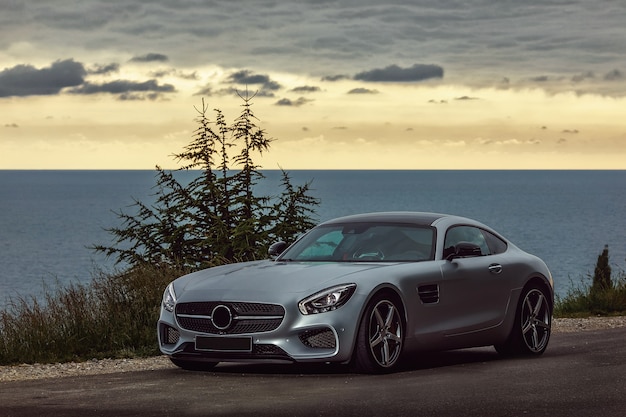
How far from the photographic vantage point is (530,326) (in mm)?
13211

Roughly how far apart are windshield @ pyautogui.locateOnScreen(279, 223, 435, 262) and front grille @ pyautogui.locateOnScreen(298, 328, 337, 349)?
1.30 meters

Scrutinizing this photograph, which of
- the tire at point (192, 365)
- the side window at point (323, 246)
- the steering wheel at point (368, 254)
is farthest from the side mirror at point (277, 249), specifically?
the tire at point (192, 365)

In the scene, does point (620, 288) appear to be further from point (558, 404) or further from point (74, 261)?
point (74, 261)

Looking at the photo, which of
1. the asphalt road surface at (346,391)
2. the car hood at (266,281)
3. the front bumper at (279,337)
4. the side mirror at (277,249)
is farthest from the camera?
the side mirror at (277,249)

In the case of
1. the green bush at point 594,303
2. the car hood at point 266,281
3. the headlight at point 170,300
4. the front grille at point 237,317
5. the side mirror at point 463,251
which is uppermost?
the side mirror at point 463,251

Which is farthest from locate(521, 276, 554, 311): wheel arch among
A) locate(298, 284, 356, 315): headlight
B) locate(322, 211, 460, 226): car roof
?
locate(298, 284, 356, 315): headlight

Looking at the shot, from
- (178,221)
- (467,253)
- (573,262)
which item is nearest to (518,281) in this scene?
(467,253)

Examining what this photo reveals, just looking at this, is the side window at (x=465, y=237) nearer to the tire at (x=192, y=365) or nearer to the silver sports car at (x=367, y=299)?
the silver sports car at (x=367, y=299)

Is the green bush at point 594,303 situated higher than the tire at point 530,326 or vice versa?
the tire at point 530,326

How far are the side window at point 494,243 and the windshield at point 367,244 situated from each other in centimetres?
102

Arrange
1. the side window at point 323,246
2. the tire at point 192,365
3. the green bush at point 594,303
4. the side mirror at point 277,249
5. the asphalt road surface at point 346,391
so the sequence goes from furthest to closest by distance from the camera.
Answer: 1. the green bush at point 594,303
2. the side mirror at point 277,249
3. the side window at point 323,246
4. the tire at point 192,365
5. the asphalt road surface at point 346,391

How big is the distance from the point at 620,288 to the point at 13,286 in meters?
41.7

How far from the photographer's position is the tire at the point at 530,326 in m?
13.1

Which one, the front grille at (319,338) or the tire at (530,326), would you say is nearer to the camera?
the front grille at (319,338)
